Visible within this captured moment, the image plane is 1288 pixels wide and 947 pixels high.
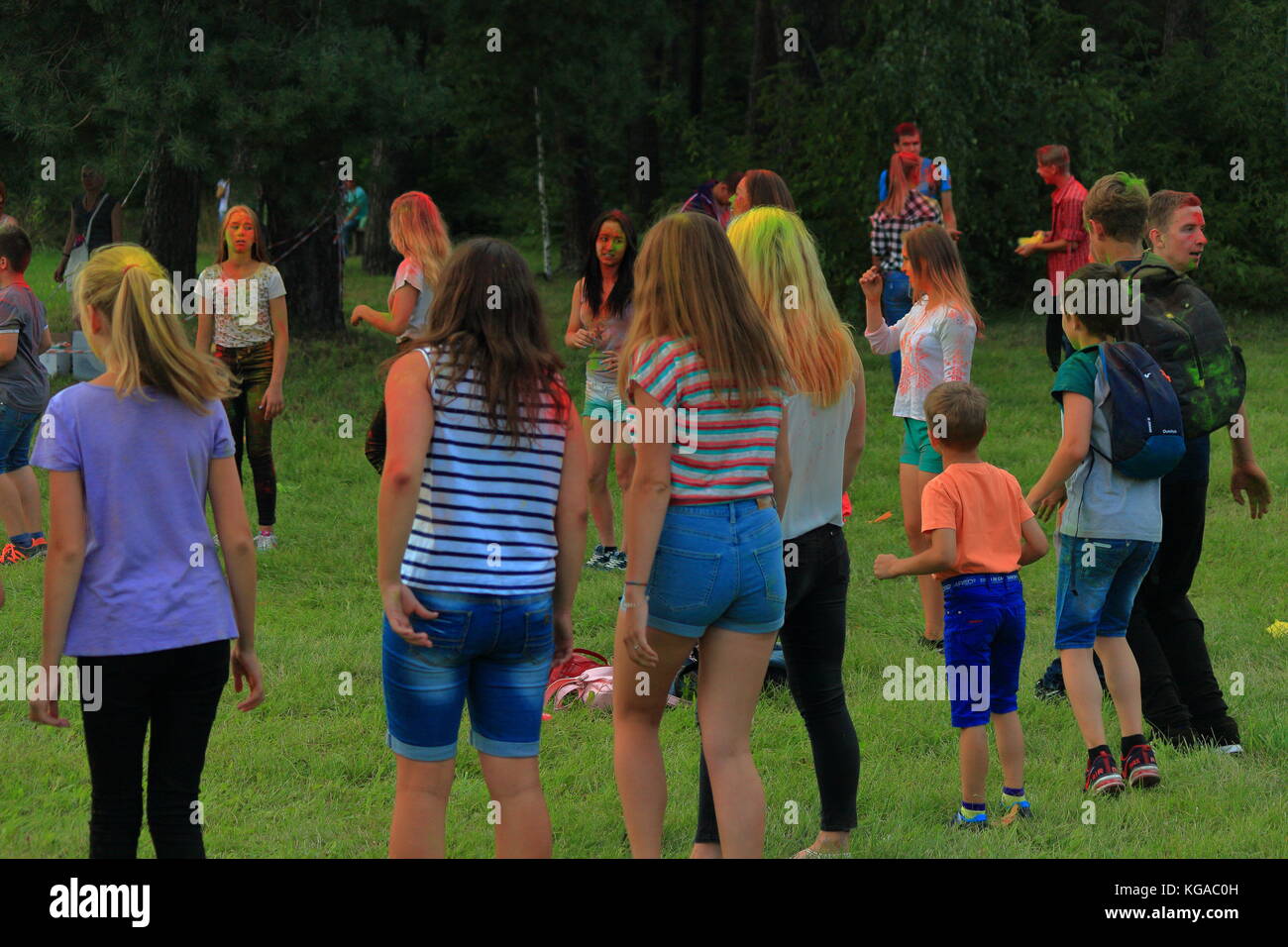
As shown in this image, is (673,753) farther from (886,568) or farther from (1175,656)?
(1175,656)

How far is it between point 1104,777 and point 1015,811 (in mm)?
422

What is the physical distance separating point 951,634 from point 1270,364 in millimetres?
11512

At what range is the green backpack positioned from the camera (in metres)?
5.46

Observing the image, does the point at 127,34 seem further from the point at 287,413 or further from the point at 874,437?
the point at 874,437

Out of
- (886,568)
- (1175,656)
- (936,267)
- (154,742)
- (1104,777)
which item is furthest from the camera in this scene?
(936,267)

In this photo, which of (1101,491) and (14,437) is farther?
(14,437)

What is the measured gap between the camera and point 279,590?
8.14 meters

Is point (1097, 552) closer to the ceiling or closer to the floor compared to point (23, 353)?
closer to the floor

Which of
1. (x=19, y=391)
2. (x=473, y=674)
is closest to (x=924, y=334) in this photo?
(x=473, y=674)

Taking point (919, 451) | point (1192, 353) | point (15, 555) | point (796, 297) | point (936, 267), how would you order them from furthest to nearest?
point (15, 555) → point (919, 451) → point (936, 267) → point (1192, 353) → point (796, 297)

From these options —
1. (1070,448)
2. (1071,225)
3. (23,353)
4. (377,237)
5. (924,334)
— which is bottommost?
(1070,448)

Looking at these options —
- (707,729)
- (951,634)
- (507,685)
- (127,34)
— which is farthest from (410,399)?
(127,34)

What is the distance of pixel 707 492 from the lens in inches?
155

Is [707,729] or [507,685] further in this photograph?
[707,729]
